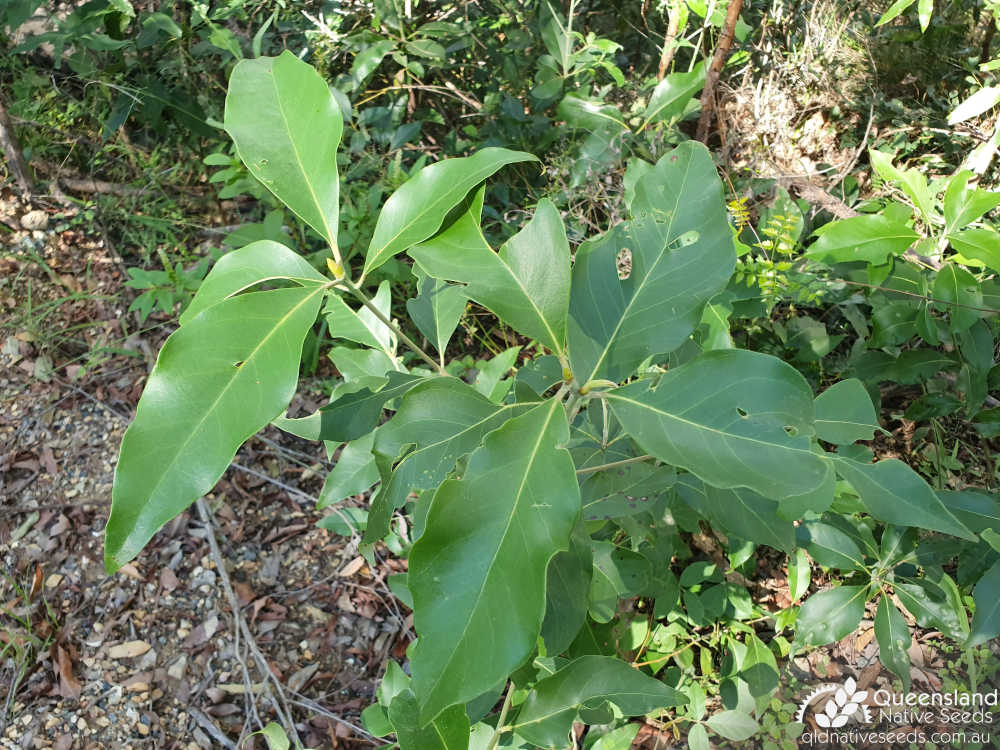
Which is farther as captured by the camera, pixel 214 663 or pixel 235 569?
pixel 235 569

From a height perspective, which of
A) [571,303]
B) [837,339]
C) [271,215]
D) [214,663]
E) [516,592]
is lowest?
[214,663]

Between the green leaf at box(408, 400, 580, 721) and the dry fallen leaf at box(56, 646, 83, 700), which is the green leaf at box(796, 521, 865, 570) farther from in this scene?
the dry fallen leaf at box(56, 646, 83, 700)

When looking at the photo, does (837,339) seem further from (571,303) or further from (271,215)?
(271,215)

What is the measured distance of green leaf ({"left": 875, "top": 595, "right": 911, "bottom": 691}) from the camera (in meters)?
1.41

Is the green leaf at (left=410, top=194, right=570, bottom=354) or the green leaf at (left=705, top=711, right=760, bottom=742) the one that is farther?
the green leaf at (left=705, top=711, right=760, bottom=742)

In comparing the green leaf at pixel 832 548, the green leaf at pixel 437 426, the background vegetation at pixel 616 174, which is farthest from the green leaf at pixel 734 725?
the green leaf at pixel 437 426

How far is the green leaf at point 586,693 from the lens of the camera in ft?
3.60

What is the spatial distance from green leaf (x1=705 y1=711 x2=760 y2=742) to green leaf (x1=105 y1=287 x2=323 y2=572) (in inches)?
57.1

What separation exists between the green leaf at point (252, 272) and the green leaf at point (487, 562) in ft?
1.14

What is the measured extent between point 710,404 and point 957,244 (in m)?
1.26

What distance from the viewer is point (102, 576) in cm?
214

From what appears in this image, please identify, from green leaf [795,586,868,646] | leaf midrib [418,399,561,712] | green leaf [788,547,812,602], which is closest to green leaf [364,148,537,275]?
leaf midrib [418,399,561,712]

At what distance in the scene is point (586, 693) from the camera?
1104mm

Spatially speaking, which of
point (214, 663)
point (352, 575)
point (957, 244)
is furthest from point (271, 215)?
point (957, 244)
